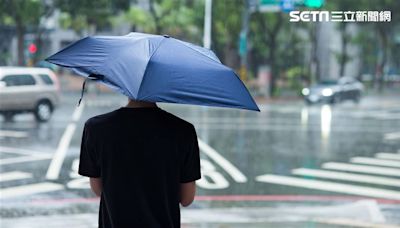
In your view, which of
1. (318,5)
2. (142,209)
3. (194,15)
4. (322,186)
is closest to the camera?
(142,209)

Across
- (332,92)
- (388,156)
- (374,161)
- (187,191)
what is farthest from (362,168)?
(332,92)

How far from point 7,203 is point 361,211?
458 centimetres

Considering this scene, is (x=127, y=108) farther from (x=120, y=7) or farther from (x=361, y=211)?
(x=120, y=7)

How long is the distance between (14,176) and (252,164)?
14.8 feet

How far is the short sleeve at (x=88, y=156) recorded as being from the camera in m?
2.86

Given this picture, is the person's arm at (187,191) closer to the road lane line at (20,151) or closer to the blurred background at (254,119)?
the blurred background at (254,119)

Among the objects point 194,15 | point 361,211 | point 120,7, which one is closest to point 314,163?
point 361,211

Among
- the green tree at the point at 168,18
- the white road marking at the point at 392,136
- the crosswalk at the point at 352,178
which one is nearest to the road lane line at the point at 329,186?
the crosswalk at the point at 352,178

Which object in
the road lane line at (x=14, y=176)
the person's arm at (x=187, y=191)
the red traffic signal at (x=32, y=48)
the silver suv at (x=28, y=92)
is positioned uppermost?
the red traffic signal at (x=32, y=48)

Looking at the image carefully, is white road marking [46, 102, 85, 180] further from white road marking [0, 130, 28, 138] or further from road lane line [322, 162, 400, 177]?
road lane line [322, 162, 400, 177]

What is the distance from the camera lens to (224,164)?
488 inches

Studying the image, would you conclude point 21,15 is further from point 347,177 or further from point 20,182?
point 347,177

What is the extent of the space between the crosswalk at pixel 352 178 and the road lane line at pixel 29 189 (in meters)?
3.37

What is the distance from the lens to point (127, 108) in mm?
2902
